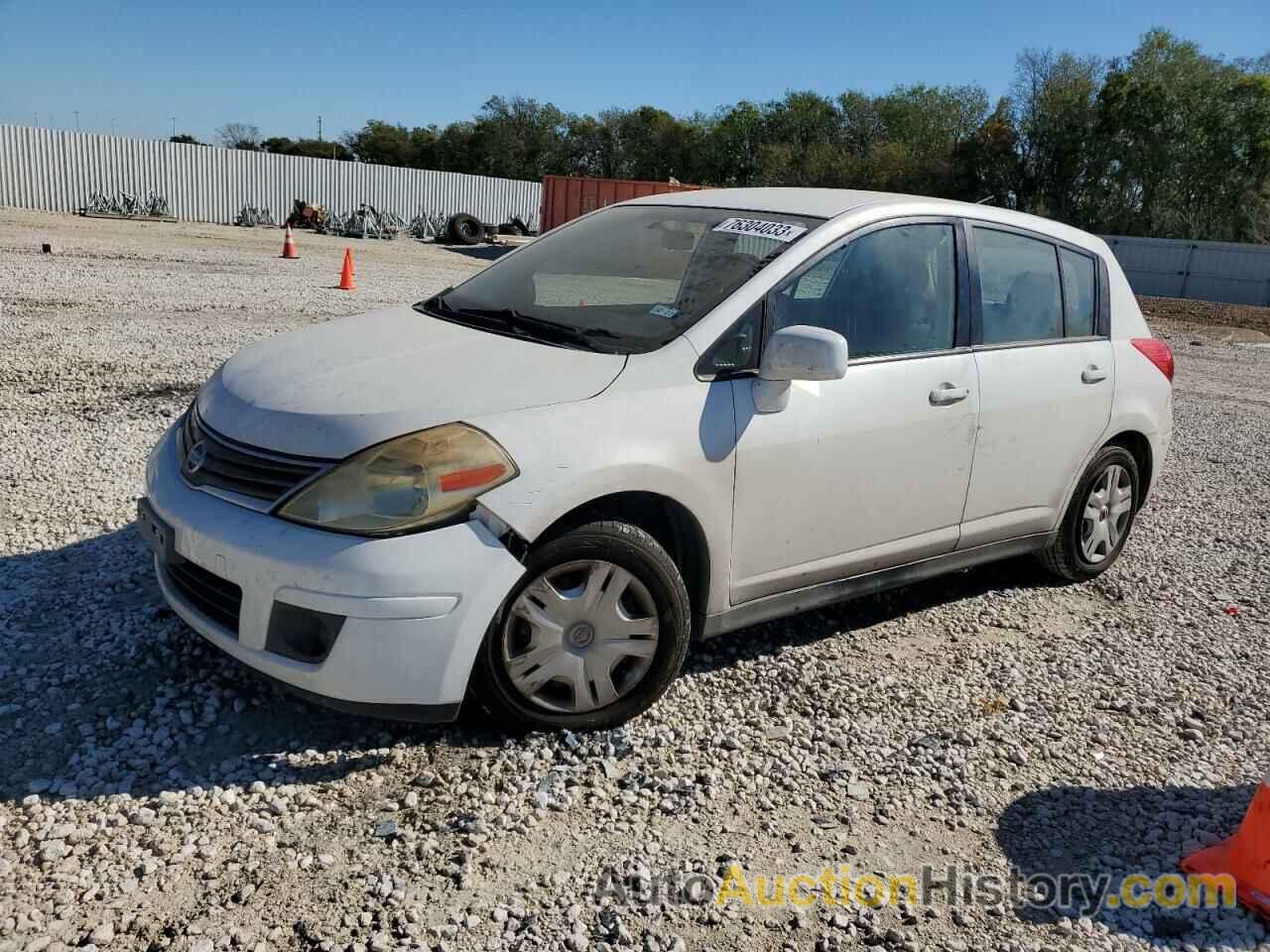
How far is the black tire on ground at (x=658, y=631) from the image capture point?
10.2 feet

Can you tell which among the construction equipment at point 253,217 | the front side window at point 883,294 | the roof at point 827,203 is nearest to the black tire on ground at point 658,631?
the front side window at point 883,294

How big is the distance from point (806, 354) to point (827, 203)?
42.1 inches

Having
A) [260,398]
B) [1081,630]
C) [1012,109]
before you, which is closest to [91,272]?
[260,398]

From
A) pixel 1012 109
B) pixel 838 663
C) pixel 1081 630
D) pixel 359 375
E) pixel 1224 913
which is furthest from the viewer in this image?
pixel 1012 109

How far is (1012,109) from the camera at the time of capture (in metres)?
52.9

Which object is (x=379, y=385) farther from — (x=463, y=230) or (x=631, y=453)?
(x=463, y=230)

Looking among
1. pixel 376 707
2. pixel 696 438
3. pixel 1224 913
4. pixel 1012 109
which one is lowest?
pixel 1224 913

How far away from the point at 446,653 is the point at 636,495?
832mm

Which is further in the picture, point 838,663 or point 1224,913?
point 838,663

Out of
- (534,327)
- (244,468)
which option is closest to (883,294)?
(534,327)

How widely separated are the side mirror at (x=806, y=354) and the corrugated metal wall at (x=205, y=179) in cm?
3469

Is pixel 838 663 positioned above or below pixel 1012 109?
below

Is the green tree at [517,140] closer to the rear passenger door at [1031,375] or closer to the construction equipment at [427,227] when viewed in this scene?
the construction equipment at [427,227]

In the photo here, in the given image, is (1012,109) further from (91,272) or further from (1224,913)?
(1224,913)
